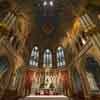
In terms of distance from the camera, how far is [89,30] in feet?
45.0

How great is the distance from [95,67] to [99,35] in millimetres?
4110

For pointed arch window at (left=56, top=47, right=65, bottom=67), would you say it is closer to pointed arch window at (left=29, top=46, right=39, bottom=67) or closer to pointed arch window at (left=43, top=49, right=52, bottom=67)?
pointed arch window at (left=43, top=49, right=52, bottom=67)

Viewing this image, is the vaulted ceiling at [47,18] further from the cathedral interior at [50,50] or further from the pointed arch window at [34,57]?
the pointed arch window at [34,57]

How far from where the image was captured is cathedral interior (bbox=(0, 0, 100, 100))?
48.0ft

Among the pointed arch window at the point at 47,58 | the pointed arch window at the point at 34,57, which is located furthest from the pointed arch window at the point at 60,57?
the pointed arch window at the point at 34,57

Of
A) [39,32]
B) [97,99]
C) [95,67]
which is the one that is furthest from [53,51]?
[97,99]

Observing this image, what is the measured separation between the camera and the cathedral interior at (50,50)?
14.6 m

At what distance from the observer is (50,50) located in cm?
2520

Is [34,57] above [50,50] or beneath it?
beneath

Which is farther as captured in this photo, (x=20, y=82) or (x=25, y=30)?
(x=25, y=30)

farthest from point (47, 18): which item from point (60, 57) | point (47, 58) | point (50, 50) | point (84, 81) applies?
point (84, 81)

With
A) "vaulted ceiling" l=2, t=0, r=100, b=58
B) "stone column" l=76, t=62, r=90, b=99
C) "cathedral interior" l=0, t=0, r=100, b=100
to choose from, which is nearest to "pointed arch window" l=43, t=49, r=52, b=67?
"cathedral interior" l=0, t=0, r=100, b=100

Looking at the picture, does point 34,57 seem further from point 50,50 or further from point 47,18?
point 47,18

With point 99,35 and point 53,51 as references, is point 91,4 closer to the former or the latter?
point 99,35
